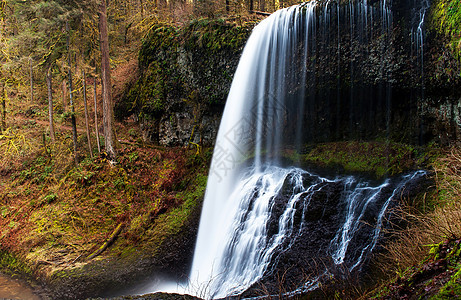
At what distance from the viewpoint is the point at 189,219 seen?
7.87m

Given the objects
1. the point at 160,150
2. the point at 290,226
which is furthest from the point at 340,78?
the point at 160,150

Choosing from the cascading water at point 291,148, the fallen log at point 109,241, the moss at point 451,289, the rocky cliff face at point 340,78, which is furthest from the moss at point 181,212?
the moss at point 451,289

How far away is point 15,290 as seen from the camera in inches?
242

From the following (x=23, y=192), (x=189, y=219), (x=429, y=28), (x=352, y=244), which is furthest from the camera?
(x=23, y=192)

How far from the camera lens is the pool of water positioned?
19.2 ft

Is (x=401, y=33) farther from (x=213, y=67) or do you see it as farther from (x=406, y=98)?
(x=213, y=67)

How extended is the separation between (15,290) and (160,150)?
625 cm

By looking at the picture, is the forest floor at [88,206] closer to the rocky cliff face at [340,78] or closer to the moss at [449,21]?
the rocky cliff face at [340,78]

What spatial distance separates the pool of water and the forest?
0.13m

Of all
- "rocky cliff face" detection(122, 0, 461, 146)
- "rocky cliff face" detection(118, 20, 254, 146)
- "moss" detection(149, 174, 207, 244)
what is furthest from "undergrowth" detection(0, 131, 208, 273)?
"rocky cliff face" detection(122, 0, 461, 146)

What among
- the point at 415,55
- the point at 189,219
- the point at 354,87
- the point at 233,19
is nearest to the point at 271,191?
the point at 189,219

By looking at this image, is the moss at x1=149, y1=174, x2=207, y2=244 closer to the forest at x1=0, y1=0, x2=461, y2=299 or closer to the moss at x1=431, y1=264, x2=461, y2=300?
the forest at x1=0, y1=0, x2=461, y2=299

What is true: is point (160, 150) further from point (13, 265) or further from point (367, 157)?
point (367, 157)

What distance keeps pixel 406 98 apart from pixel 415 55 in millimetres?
1128
